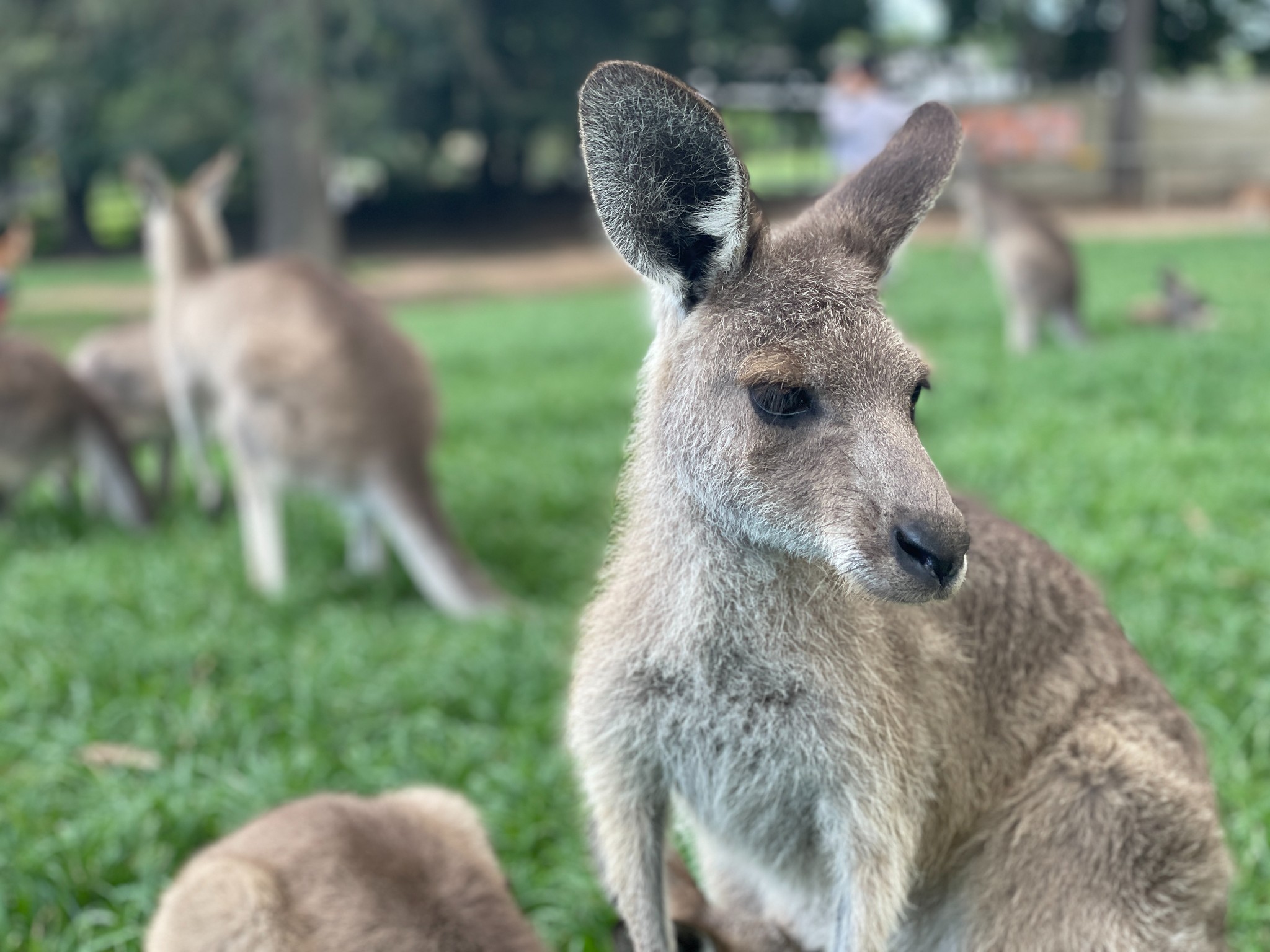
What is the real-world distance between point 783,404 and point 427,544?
11.5ft

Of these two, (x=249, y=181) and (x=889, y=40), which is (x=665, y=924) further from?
(x=889, y=40)

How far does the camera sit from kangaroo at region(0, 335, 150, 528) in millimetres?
6258

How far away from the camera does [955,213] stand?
21.9m

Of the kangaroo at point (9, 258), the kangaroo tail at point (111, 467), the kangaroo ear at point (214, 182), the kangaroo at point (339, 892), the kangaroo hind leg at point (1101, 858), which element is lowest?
the kangaroo tail at point (111, 467)

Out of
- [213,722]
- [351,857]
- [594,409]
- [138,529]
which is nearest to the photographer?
[351,857]

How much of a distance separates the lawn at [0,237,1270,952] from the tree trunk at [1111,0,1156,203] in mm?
15553

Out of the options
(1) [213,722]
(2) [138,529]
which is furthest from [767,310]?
(2) [138,529]

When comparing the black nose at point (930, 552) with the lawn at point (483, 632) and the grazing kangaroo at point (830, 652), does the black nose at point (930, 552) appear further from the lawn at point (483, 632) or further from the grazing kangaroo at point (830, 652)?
the lawn at point (483, 632)

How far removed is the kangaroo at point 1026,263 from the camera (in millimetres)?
Result: 8984

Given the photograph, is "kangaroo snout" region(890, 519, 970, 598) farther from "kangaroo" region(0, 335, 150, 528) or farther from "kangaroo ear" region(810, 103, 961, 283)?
"kangaroo" region(0, 335, 150, 528)

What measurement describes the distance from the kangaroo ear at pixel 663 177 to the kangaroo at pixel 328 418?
10.4 feet

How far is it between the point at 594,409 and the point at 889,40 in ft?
68.5

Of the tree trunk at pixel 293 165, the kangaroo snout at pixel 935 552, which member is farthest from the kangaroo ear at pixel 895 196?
the tree trunk at pixel 293 165

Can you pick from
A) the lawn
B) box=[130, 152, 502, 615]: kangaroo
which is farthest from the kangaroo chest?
box=[130, 152, 502, 615]: kangaroo
